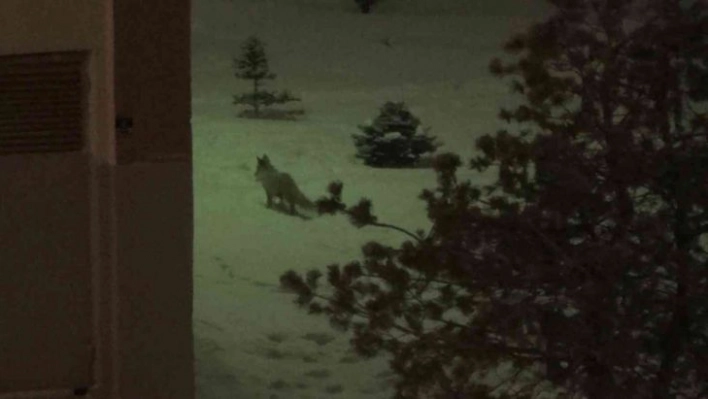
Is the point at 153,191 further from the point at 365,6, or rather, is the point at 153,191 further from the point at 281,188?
the point at 365,6

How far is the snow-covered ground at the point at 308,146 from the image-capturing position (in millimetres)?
8500

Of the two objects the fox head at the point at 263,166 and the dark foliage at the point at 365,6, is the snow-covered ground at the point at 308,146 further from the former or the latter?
the fox head at the point at 263,166

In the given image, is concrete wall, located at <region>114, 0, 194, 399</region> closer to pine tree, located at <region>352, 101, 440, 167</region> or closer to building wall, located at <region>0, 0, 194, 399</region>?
building wall, located at <region>0, 0, 194, 399</region>

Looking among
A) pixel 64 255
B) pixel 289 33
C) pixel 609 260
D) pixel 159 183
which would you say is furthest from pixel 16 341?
pixel 289 33

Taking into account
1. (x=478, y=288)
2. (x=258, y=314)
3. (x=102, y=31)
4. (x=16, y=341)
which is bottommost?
(x=258, y=314)

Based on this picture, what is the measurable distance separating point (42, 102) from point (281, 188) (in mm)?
7119

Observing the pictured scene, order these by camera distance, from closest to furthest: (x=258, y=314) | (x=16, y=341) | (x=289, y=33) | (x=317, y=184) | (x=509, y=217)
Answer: (x=509, y=217), (x=16, y=341), (x=258, y=314), (x=317, y=184), (x=289, y=33)

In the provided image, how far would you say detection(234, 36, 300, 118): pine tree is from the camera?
16297 millimetres

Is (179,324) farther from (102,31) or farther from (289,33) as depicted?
(289,33)

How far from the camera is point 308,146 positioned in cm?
1458

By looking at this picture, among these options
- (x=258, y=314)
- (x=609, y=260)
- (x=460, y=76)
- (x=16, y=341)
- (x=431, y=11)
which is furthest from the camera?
(x=431, y=11)

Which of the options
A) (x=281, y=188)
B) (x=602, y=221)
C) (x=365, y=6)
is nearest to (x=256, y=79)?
(x=281, y=188)

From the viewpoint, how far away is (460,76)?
773 inches

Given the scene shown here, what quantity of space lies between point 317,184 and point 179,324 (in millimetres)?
7891
